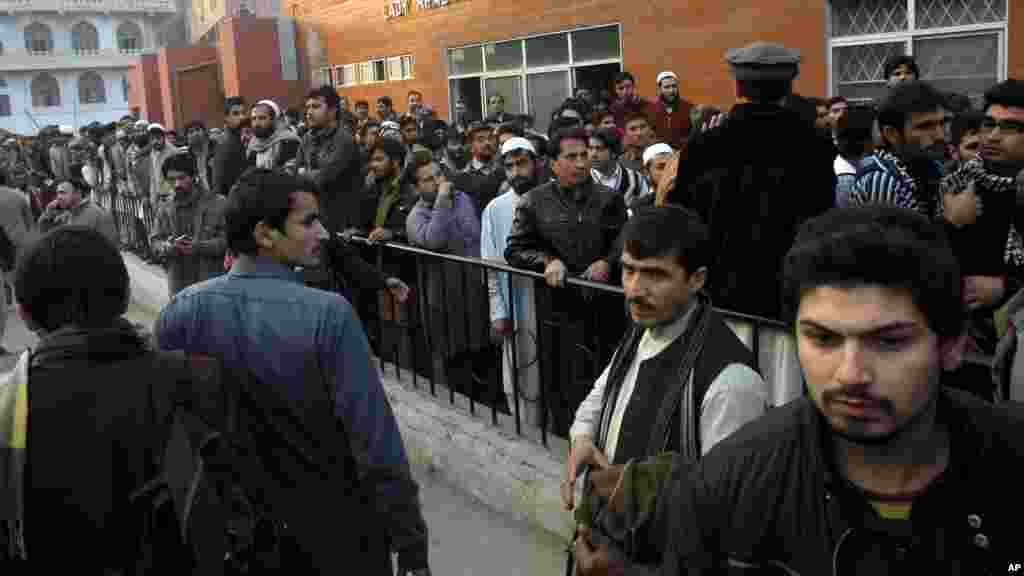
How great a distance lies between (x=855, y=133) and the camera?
5.53 meters

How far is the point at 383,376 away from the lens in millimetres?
6195

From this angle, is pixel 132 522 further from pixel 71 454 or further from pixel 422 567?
pixel 422 567

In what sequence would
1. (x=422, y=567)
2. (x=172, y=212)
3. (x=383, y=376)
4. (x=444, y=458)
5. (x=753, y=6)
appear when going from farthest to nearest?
1. (x=753, y=6)
2. (x=172, y=212)
3. (x=383, y=376)
4. (x=444, y=458)
5. (x=422, y=567)

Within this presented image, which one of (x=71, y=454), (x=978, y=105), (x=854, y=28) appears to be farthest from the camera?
(x=854, y=28)

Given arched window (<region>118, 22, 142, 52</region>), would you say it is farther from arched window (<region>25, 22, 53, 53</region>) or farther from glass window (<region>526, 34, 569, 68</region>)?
glass window (<region>526, 34, 569, 68</region>)

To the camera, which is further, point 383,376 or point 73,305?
point 383,376

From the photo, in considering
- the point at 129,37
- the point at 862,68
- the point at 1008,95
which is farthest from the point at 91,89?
the point at 1008,95

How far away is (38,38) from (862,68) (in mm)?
68943

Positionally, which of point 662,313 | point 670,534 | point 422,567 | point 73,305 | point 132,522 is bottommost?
point 422,567

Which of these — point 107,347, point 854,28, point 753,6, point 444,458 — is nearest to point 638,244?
point 107,347

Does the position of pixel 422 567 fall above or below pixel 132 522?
below

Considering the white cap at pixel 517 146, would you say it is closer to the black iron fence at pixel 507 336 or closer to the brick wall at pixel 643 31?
the black iron fence at pixel 507 336

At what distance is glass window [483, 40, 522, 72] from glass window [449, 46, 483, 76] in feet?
1.03

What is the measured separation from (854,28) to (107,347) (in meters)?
9.80
